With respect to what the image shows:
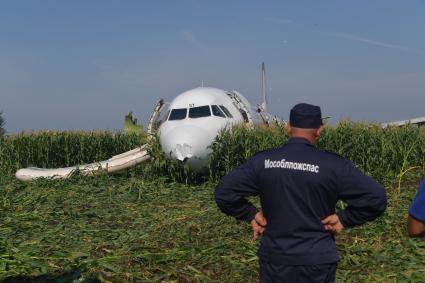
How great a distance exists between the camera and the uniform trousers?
12.4 feet

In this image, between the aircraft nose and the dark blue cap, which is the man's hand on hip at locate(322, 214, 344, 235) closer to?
the dark blue cap

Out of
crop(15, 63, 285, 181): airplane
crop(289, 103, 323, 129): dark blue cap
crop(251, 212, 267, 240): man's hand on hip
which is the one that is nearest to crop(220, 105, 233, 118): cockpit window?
crop(15, 63, 285, 181): airplane

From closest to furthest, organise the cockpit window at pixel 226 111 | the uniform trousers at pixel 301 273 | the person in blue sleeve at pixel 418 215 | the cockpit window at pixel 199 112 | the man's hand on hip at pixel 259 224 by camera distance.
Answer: the person in blue sleeve at pixel 418 215 → the uniform trousers at pixel 301 273 → the man's hand on hip at pixel 259 224 → the cockpit window at pixel 199 112 → the cockpit window at pixel 226 111

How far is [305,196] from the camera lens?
3830mm

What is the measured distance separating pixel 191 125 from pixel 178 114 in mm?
1183

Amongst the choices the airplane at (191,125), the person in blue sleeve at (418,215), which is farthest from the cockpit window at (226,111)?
the person in blue sleeve at (418,215)

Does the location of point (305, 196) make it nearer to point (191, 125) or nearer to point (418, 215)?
point (418, 215)

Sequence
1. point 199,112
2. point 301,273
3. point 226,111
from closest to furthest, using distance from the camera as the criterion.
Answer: point 301,273 → point 199,112 → point 226,111

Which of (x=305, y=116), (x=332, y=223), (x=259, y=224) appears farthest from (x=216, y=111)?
(x=332, y=223)

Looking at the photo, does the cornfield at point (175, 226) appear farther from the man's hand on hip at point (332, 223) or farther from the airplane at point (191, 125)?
the man's hand on hip at point (332, 223)

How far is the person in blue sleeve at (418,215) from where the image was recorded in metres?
3.01

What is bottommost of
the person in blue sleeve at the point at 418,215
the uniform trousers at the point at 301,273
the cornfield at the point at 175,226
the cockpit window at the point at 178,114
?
the cornfield at the point at 175,226

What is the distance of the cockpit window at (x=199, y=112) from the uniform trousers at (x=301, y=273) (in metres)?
13.3

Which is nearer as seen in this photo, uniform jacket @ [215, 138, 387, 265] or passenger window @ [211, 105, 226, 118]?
uniform jacket @ [215, 138, 387, 265]
